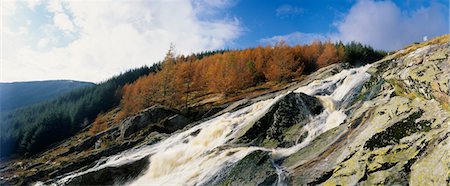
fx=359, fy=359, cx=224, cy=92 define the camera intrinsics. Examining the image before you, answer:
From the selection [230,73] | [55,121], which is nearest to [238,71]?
[230,73]

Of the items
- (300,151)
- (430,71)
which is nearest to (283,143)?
(300,151)

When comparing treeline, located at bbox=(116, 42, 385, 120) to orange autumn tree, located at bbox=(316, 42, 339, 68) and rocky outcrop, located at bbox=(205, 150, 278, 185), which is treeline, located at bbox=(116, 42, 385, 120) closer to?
orange autumn tree, located at bbox=(316, 42, 339, 68)

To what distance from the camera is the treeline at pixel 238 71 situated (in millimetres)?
84812

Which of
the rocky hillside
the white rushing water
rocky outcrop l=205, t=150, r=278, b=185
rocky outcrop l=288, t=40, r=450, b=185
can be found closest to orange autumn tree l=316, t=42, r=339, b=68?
the white rushing water

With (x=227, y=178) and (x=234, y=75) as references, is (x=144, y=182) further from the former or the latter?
(x=234, y=75)

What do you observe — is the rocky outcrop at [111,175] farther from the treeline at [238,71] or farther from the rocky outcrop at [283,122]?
the treeline at [238,71]

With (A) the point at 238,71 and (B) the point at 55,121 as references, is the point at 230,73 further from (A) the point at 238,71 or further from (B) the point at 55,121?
(B) the point at 55,121

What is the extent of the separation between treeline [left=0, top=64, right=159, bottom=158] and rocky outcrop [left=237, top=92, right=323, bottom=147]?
313 feet

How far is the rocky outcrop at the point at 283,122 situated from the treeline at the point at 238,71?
52.1 metres

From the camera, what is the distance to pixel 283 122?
26.8m

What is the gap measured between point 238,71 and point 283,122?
2471 inches

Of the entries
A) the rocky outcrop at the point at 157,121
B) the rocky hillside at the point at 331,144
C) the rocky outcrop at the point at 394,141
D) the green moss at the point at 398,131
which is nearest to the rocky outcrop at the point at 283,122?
the rocky hillside at the point at 331,144

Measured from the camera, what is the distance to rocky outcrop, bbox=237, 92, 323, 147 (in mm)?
25125

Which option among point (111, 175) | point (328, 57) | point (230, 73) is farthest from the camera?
point (328, 57)
